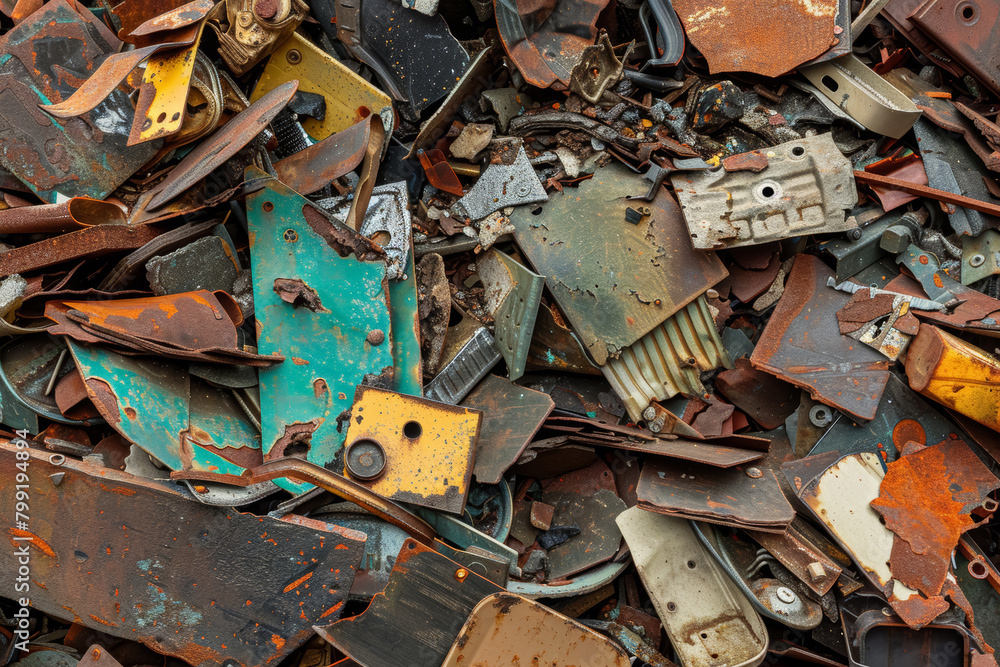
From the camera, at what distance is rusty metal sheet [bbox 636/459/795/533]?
2686mm

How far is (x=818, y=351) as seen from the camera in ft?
10.2

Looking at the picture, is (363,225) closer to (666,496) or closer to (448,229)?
(448,229)

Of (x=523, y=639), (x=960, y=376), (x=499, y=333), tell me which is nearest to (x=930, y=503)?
(x=960, y=376)

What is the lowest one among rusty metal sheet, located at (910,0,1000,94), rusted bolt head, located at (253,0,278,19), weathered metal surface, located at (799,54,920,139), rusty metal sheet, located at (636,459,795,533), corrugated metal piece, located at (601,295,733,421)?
rusty metal sheet, located at (636,459,795,533)

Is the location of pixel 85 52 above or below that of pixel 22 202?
above

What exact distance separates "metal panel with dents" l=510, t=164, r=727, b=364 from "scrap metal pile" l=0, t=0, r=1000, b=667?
0.7 inches

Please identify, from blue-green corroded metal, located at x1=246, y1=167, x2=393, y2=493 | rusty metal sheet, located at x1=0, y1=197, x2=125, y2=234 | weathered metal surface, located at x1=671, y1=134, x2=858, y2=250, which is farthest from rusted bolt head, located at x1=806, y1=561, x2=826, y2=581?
rusty metal sheet, located at x1=0, y1=197, x2=125, y2=234

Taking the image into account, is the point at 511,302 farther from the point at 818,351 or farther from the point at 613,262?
the point at 818,351

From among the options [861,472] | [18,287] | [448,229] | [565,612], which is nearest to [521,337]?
[448,229]

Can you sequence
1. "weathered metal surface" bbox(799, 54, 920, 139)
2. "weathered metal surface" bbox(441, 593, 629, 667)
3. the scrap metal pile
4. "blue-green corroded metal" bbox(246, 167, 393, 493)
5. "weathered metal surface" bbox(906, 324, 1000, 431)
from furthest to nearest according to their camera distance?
1. "weathered metal surface" bbox(799, 54, 920, 139)
2. "blue-green corroded metal" bbox(246, 167, 393, 493)
3. "weathered metal surface" bbox(906, 324, 1000, 431)
4. the scrap metal pile
5. "weathered metal surface" bbox(441, 593, 629, 667)

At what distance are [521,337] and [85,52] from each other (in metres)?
2.53

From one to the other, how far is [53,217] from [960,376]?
155 inches

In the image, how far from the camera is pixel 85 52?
3252 mm

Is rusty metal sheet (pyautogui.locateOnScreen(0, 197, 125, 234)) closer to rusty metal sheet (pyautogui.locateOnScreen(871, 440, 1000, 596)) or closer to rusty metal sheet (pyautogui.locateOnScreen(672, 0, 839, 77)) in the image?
rusty metal sheet (pyautogui.locateOnScreen(672, 0, 839, 77))
